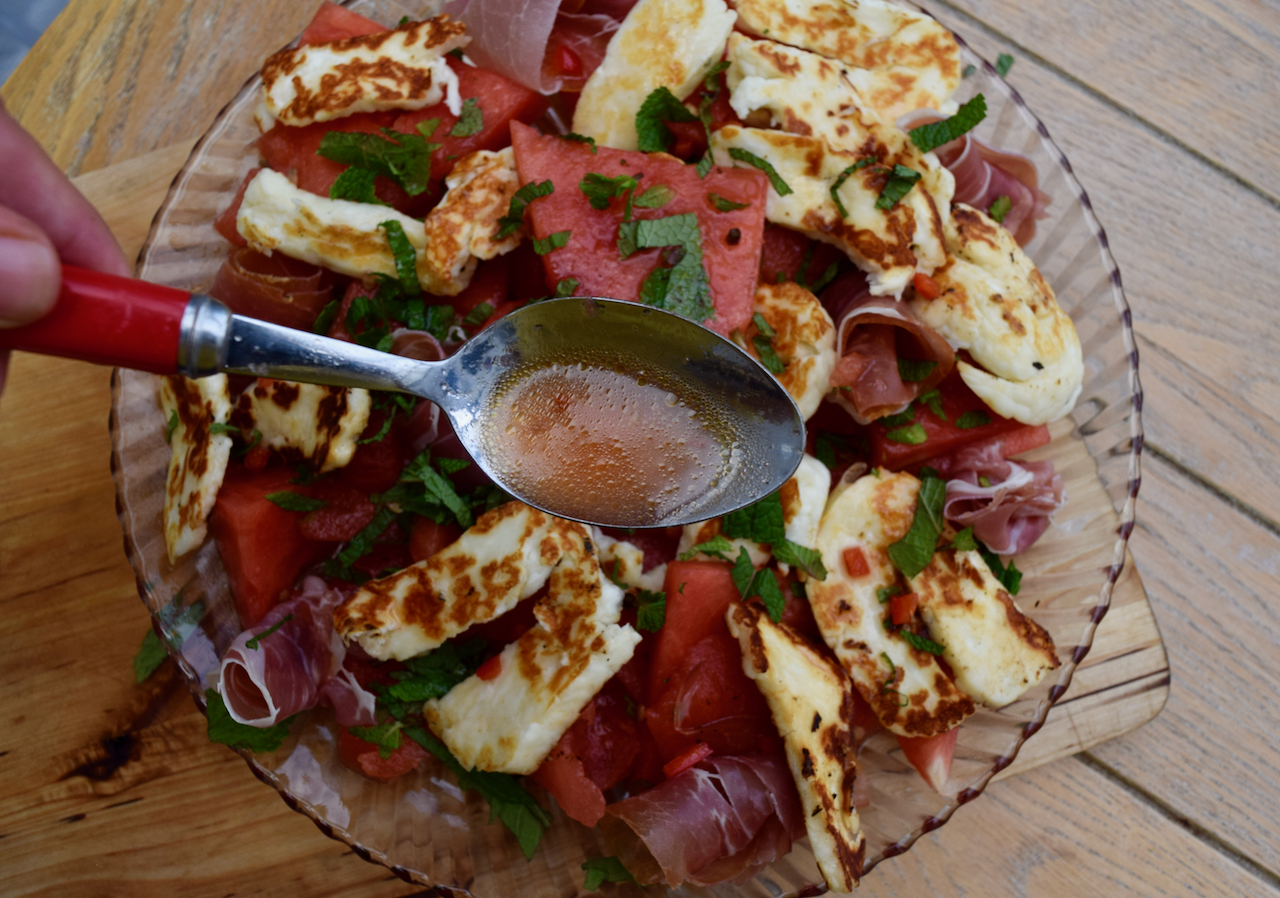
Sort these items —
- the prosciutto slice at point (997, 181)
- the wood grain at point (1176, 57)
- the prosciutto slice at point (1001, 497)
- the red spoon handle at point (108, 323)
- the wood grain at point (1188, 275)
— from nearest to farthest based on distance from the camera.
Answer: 1. the red spoon handle at point (108, 323)
2. the prosciutto slice at point (1001, 497)
3. the prosciutto slice at point (997, 181)
4. the wood grain at point (1188, 275)
5. the wood grain at point (1176, 57)

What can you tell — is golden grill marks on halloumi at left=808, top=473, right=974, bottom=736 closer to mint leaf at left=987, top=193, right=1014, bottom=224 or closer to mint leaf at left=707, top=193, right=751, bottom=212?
mint leaf at left=707, top=193, right=751, bottom=212

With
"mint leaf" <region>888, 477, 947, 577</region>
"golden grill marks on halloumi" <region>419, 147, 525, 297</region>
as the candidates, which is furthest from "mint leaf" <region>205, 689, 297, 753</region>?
"mint leaf" <region>888, 477, 947, 577</region>

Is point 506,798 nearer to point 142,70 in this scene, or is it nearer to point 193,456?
point 193,456

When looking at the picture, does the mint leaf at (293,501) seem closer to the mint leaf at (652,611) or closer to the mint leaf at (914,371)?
the mint leaf at (652,611)

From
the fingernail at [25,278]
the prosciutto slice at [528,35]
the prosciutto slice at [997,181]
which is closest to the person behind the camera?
the fingernail at [25,278]

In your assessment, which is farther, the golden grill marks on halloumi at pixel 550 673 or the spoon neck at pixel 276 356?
the golden grill marks on halloumi at pixel 550 673

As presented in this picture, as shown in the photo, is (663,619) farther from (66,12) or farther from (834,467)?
(66,12)

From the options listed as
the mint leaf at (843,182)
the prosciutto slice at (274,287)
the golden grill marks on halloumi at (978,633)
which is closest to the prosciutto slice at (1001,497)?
the golden grill marks on halloumi at (978,633)
